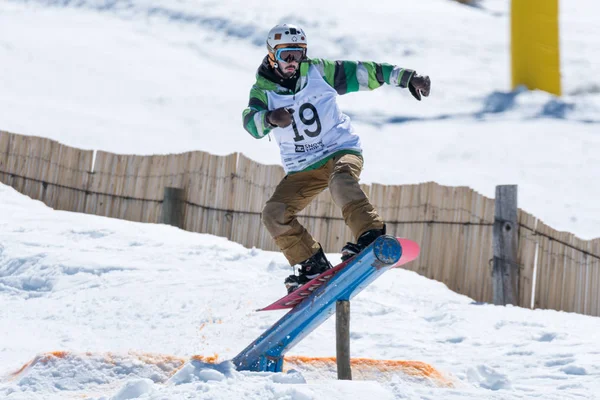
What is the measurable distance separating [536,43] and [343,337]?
48.1 feet

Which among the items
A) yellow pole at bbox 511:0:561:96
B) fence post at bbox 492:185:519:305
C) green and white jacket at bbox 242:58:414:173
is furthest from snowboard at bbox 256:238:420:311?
yellow pole at bbox 511:0:561:96

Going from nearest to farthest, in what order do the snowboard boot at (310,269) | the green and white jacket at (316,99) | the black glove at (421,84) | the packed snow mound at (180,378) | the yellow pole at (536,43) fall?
the packed snow mound at (180,378) < the black glove at (421,84) < the green and white jacket at (316,99) < the snowboard boot at (310,269) < the yellow pole at (536,43)

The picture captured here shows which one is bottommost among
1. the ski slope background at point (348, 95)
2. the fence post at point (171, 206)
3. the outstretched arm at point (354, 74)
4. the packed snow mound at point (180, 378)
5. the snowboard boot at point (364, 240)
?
the packed snow mound at point (180, 378)

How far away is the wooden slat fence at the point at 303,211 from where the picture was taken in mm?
8109

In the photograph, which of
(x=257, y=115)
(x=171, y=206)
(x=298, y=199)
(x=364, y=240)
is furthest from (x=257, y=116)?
(x=171, y=206)

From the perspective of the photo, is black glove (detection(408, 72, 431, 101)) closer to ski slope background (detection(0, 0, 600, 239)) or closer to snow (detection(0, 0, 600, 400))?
snow (detection(0, 0, 600, 400))

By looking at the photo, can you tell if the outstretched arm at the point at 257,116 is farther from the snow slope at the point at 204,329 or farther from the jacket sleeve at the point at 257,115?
the snow slope at the point at 204,329

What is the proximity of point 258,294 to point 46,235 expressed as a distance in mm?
2674

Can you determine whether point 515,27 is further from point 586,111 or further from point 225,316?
point 225,316

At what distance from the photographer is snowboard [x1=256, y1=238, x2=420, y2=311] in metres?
4.63

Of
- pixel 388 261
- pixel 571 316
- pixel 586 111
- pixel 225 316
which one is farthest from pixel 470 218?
pixel 586 111

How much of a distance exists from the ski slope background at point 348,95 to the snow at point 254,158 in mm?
71

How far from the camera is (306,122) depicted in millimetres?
4996

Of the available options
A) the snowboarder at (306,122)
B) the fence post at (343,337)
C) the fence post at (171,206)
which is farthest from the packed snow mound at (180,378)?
the fence post at (171,206)
